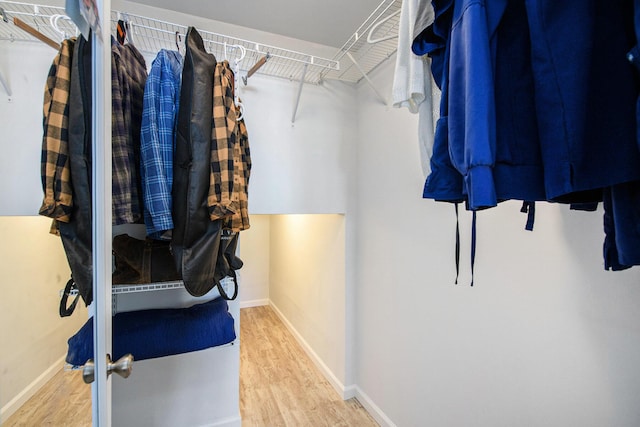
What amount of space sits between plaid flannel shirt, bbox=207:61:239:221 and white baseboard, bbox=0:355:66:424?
590 millimetres

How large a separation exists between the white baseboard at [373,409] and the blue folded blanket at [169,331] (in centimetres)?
117

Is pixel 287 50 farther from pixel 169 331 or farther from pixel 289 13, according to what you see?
pixel 169 331

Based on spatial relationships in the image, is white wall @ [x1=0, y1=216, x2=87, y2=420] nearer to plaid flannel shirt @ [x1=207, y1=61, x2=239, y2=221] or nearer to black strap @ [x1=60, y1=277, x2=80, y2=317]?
black strap @ [x1=60, y1=277, x2=80, y2=317]

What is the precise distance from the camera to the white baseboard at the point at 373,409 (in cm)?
182

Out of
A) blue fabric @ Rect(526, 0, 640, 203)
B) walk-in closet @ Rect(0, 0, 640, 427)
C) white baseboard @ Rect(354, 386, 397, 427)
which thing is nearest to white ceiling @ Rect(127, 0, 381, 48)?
walk-in closet @ Rect(0, 0, 640, 427)

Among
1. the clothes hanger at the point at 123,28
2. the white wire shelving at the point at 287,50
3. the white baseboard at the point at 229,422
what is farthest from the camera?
the white baseboard at the point at 229,422

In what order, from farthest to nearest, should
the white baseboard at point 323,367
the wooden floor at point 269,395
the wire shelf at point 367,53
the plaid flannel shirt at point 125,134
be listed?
the white baseboard at point 323,367 < the wire shelf at point 367,53 < the plaid flannel shirt at point 125,134 < the wooden floor at point 269,395

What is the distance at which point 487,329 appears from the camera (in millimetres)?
1228

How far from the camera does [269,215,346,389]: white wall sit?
2.23m

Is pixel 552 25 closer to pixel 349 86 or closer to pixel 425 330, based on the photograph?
pixel 425 330

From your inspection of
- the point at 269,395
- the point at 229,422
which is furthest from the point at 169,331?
the point at 269,395

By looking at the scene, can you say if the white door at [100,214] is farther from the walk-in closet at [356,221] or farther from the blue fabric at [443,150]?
the blue fabric at [443,150]

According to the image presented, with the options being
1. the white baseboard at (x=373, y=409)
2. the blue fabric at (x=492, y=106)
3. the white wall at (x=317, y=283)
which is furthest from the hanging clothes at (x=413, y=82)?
the white baseboard at (x=373, y=409)

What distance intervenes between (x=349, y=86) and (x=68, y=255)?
1.97 meters
